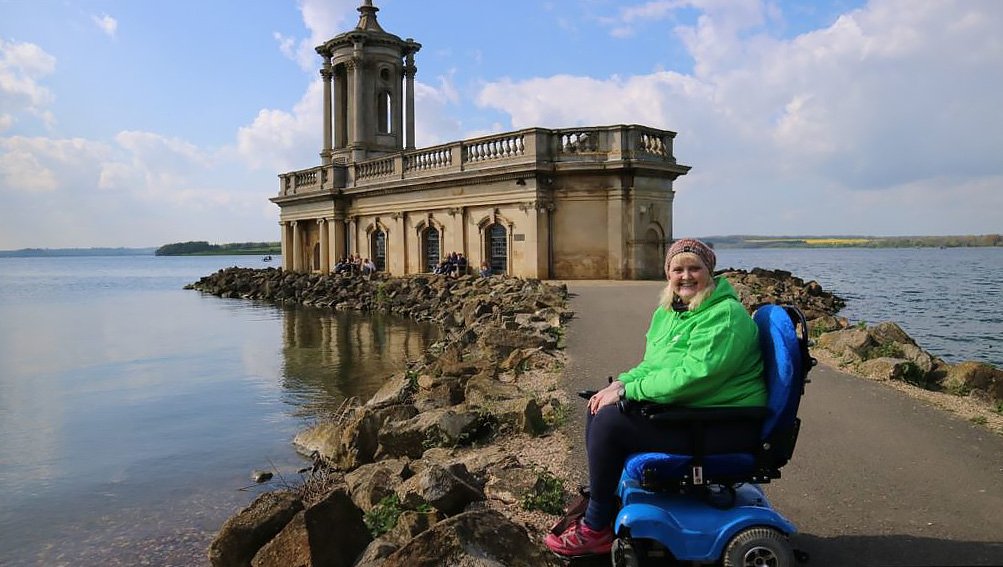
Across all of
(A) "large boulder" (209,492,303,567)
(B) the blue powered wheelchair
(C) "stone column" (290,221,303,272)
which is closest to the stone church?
(C) "stone column" (290,221,303,272)

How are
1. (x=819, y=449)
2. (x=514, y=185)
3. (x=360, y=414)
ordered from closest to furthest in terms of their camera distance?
(x=819, y=449) → (x=360, y=414) → (x=514, y=185)

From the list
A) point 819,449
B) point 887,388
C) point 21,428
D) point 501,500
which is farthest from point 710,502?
point 21,428

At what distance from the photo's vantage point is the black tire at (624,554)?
4270mm

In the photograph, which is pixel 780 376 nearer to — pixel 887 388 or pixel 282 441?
pixel 887 388

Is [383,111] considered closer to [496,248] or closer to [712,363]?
[496,248]

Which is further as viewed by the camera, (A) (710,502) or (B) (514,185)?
(B) (514,185)

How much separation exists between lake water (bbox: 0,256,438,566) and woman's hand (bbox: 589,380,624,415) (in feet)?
13.9

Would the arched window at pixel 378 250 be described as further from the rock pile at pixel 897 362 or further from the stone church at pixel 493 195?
the rock pile at pixel 897 362

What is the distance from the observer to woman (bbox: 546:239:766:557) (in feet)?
13.4

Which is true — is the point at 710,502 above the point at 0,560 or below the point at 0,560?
above

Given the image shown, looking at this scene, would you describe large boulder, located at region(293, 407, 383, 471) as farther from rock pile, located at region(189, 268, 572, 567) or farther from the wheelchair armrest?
the wheelchair armrest

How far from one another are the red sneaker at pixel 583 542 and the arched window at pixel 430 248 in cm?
2740

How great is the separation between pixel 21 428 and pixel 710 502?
12.2 metres

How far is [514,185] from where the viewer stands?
87.0 ft
